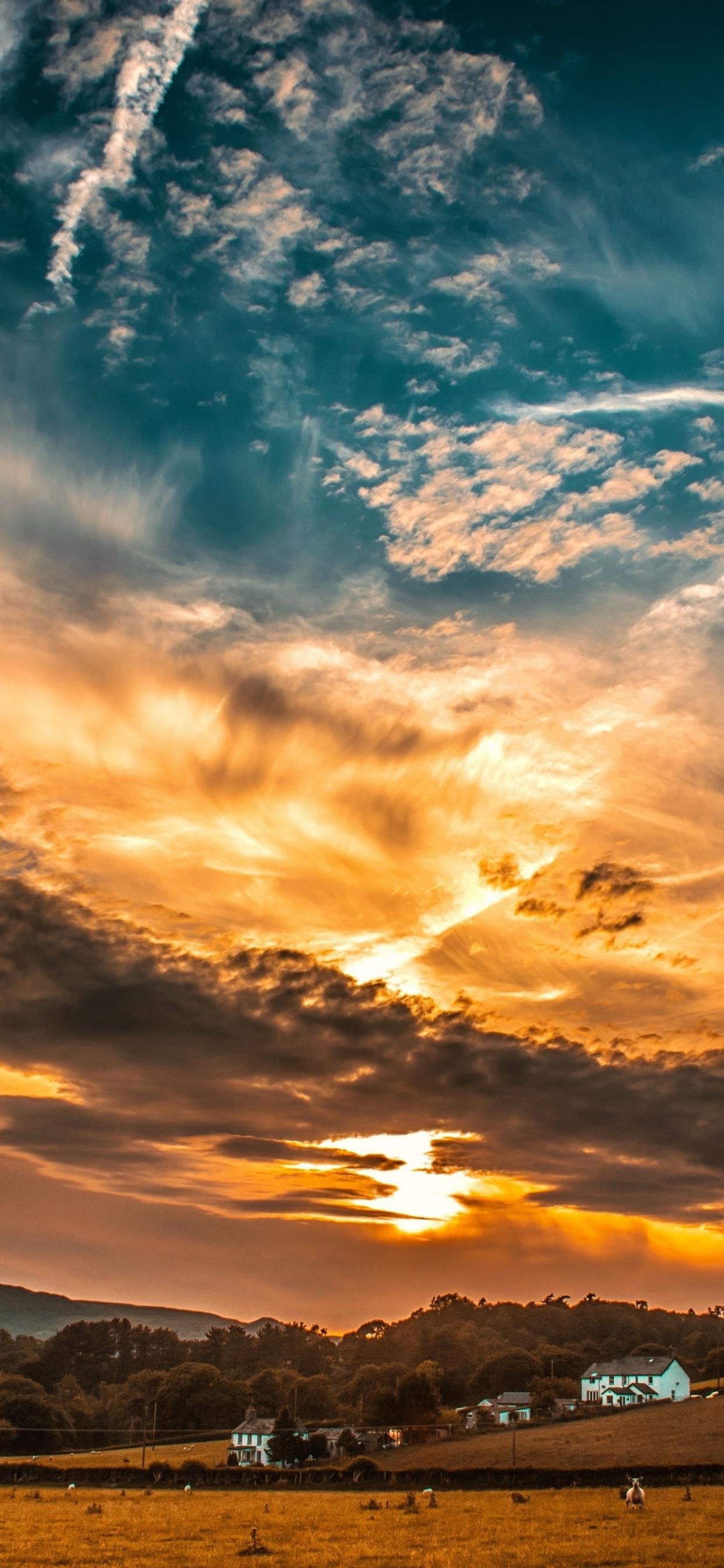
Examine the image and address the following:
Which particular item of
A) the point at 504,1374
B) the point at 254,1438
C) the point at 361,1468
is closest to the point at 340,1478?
the point at 361,1468

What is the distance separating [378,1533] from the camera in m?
42.2

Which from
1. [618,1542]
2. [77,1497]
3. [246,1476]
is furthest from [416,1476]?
[618,1542]

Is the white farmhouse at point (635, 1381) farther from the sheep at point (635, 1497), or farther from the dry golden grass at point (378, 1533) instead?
the sheep at point (635, 1497)

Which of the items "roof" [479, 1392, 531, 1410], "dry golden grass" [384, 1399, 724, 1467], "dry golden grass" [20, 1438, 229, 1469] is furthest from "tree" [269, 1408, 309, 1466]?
"roof" [479, 1392, 531, 1410]

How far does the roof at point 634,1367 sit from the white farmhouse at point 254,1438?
4626 centimetres

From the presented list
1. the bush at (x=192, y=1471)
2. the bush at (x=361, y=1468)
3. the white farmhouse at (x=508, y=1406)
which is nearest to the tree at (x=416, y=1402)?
the white farmhouse at (x=508, y=1406)

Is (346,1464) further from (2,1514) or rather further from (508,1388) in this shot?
(508,1388)

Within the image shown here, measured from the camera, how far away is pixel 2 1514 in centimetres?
5181

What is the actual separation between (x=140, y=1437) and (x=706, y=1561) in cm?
12281

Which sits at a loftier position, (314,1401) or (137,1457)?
(137,1457)

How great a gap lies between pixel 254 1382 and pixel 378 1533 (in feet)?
380

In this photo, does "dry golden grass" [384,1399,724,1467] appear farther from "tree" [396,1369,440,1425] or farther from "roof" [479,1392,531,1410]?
"roof" [479,1392,531,1410]

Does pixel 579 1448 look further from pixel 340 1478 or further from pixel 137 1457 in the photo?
pixel 137 1457

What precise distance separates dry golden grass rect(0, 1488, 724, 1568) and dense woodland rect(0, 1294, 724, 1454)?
7507 centimetres
